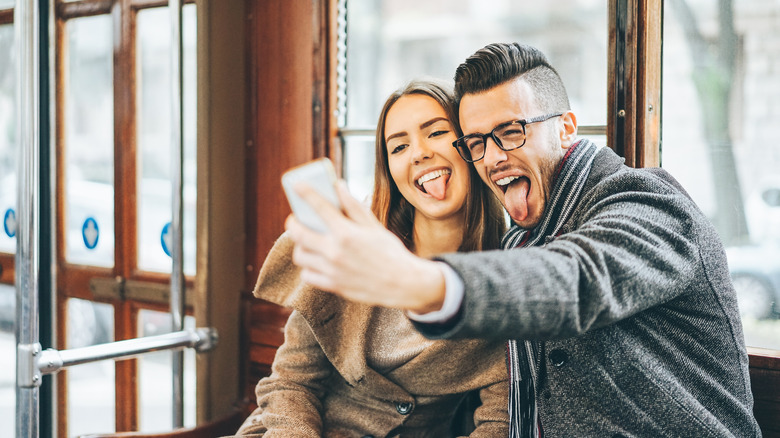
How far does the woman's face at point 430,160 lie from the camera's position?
5.74ft

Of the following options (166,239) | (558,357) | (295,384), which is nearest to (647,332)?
(558,357)

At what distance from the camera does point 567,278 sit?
3.09 ft

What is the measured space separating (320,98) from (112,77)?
0.86 meters

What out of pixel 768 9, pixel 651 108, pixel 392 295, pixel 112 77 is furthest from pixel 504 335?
pixel 112 77

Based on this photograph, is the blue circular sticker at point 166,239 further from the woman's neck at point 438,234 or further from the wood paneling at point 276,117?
the woman's neck at point 438,234

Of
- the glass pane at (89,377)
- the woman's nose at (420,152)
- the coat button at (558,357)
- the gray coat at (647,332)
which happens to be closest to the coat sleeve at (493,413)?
the gray coat at (647,332)

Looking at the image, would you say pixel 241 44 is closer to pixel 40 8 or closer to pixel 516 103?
pixel 40 8

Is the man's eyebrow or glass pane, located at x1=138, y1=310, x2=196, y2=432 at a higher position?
the man's eyebrow

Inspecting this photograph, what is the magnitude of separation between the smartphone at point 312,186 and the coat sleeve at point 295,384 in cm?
107

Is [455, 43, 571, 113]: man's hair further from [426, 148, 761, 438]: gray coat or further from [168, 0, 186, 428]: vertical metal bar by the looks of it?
[168, 0, 186, 428]: vertical metal bar

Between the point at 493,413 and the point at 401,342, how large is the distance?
0.29 metres

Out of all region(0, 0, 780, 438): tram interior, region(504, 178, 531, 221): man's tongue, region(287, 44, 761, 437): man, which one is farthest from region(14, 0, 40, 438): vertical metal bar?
region(504, 178, 531, 221): man's tongue

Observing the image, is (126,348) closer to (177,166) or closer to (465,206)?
(177,166)

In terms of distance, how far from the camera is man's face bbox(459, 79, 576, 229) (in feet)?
4.99
